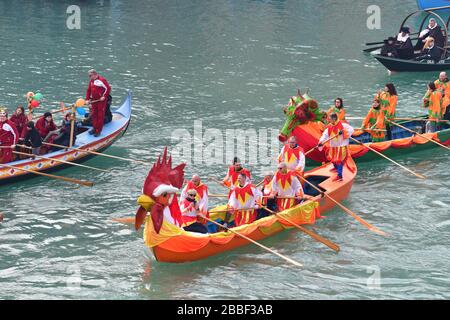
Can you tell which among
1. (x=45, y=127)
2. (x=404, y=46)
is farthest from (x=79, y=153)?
(x=404, y=46)

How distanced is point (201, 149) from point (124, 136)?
Result: 250cm

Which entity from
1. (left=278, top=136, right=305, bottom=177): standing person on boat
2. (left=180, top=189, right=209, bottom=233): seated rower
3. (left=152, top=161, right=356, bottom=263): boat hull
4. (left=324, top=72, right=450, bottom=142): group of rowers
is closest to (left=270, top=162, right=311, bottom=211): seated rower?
(left=152, top=161, right=356, bottom=263): boat hull

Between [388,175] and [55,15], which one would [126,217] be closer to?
[388,175]

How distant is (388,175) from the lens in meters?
23.0

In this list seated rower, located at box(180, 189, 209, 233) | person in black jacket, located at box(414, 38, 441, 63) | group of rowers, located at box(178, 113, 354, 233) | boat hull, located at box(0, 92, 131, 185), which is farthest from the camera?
person in black jacket, located at box(414, 38, 441, 63)

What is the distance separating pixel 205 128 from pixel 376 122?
550 centimetres

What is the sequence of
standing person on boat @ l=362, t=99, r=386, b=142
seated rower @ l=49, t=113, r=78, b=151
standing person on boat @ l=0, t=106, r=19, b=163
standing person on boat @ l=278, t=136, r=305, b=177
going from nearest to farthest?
standing person on boat @ l=278, t=136, r=305, b=177
standing person on boat @ l=0, t=106, r=19, b=163
seated rower @ l=49, t=113, r=78, b=151
standing person on boat @ l=362, t=99, r=386, b=142

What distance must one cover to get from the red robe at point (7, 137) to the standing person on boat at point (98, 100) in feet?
8.93

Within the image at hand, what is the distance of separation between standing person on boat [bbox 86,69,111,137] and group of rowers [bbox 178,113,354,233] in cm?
523

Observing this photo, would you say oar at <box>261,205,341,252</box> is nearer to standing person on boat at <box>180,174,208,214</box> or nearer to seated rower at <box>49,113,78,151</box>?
standing person on boat at <box>180,174,208,214</box>

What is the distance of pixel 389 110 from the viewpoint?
78.1 ft

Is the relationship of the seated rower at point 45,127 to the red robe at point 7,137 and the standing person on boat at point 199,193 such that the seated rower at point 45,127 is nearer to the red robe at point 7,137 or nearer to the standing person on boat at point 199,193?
the red robe at point 7,137

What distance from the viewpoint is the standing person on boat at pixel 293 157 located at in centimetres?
1961

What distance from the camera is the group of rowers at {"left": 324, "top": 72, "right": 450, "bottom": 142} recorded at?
23.5 metres
